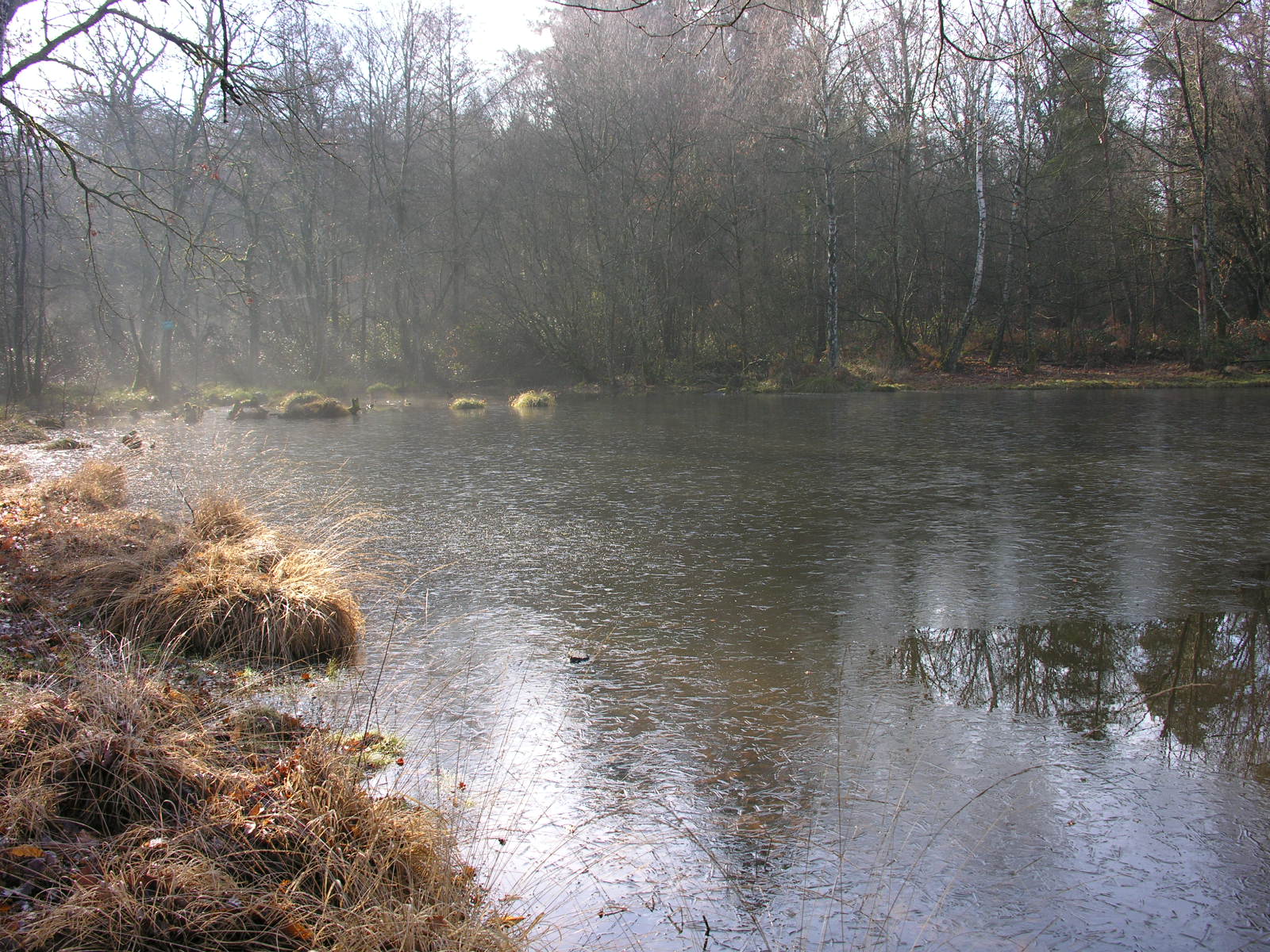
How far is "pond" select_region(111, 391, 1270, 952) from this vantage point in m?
2.84

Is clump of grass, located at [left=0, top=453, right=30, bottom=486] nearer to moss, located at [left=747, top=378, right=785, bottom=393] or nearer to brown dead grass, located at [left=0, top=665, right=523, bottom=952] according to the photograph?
brown dead grass, located at [left=0, top=665, right=523, bottom=952]

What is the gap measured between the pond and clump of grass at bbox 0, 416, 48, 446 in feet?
24.6

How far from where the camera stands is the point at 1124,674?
4.55 metres

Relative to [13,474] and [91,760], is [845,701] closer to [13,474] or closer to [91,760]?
[91,760]

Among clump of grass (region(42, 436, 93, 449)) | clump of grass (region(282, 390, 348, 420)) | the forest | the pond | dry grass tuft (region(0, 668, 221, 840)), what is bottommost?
the pond

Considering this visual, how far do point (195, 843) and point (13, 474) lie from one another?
943 cm

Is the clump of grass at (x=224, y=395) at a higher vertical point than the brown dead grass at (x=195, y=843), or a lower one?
higher

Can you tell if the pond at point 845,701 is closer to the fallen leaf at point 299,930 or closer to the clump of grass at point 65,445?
the fallen leaf at point 299,930

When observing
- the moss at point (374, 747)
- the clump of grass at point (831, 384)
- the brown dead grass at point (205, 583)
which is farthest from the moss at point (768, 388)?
the moss at point (374, 747)

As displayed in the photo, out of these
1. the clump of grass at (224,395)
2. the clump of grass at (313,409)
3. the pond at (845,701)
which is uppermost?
the clump of grass at (224,395)

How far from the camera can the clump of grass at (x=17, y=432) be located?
15266 millimetres

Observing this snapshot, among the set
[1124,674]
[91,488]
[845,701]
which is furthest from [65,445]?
[1124,674]

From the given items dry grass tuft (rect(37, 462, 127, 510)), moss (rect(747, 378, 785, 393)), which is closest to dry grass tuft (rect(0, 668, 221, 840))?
dry grass tuft (rect(37, 462, 127, 510))

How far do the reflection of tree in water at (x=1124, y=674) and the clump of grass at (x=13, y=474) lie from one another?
30.5ft
